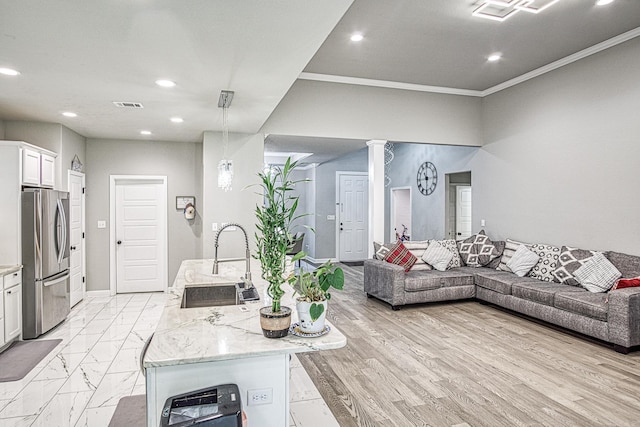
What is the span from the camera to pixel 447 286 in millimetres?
5422

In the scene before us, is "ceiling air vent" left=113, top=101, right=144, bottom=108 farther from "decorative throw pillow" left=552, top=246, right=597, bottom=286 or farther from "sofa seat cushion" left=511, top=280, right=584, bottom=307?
"decorative throw pillow" left=552, top=246, right=597, bottom=286

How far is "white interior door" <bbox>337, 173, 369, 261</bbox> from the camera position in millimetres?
9781

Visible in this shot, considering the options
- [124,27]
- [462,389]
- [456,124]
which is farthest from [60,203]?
[456,124]

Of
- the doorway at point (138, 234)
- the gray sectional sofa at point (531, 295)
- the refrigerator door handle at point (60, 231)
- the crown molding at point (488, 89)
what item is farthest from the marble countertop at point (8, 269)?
the gray sectional sofa at point (531, 295)

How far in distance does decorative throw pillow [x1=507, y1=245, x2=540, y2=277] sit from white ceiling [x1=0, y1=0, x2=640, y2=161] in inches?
102

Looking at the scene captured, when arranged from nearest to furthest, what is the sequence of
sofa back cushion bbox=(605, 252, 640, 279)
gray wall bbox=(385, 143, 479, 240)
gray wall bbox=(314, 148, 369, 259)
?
sofa back cushion bbox=(605, 252, 640, 279) → gray wall bbox=(385, 143, 479, 240) → gray wall bbox=(314, 148, 369, 259)

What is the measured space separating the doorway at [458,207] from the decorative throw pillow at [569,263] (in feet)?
9.77

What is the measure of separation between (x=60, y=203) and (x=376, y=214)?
4339mm

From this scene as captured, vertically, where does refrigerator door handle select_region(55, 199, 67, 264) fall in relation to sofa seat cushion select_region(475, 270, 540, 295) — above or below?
above

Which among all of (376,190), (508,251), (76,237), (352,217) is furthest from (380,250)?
(76,237)

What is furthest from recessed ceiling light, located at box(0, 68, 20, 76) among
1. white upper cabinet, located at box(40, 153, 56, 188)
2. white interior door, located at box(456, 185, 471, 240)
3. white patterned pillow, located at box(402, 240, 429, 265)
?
white interior door, located at box(456, 185, 471, 240)

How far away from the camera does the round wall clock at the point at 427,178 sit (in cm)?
805

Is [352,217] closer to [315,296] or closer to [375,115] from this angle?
[375,115]

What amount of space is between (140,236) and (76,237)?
93 centimetres
